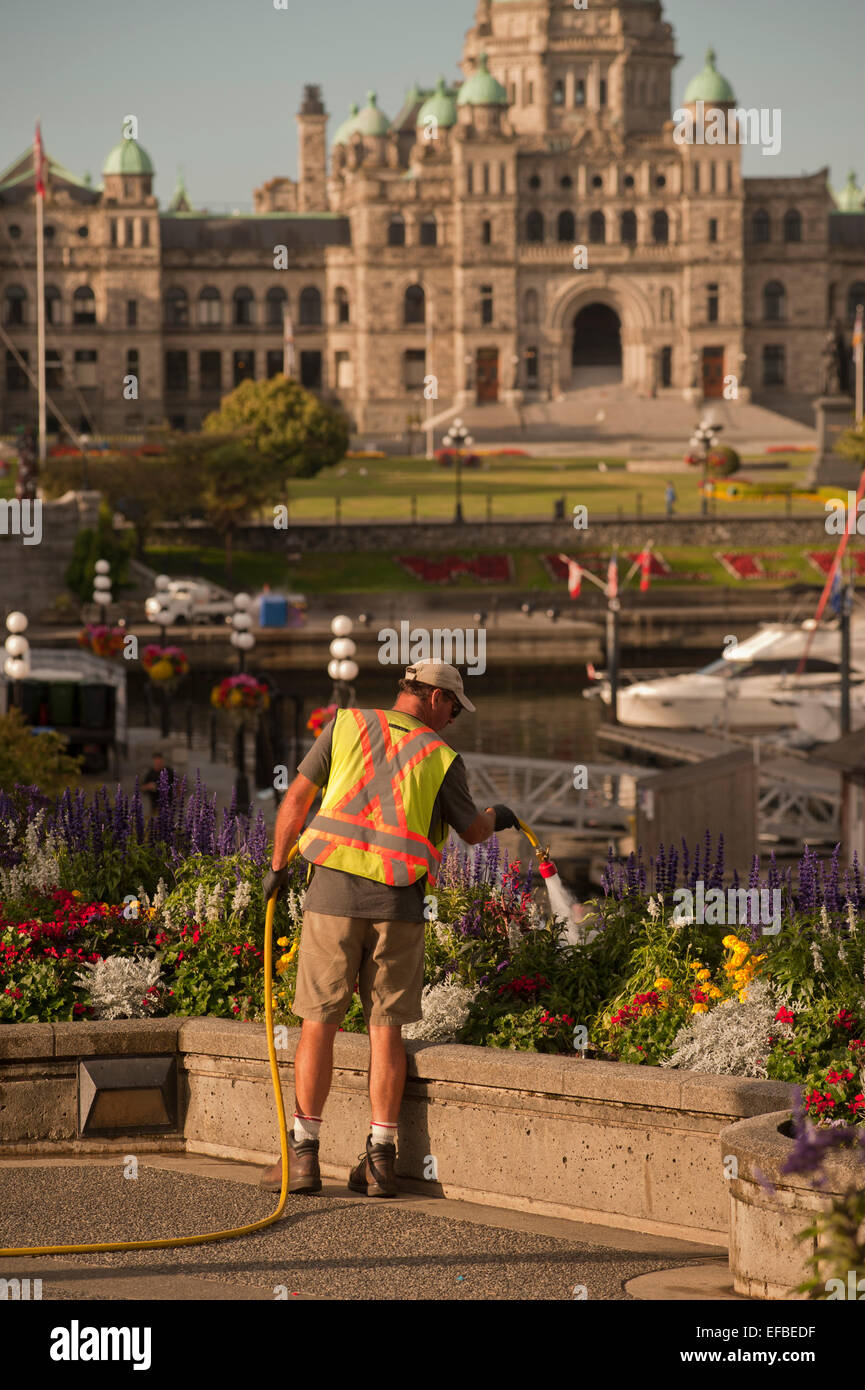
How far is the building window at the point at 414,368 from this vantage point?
11788 cm

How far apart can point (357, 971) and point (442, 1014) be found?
2.32 ft

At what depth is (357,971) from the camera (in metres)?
7.76

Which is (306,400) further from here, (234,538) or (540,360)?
(540,360)

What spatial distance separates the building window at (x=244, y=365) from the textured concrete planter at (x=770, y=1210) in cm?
11839

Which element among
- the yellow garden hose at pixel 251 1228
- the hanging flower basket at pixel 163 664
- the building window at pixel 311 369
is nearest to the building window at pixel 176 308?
the building window at pixel 311 369

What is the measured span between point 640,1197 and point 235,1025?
200 cm

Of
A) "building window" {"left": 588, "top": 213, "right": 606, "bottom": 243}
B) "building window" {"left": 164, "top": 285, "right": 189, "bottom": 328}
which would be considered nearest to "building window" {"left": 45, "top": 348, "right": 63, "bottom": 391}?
"building window" {"left": 164, "top": 285, "right": 189, "bottom": 328}

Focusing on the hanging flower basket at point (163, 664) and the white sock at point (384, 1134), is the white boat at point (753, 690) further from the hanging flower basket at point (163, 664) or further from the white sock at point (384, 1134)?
the white sock at point (384, 1134)

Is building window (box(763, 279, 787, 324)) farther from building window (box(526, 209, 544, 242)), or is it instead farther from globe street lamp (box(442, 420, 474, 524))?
globe street lamp (box(442, 420, 474, 524))

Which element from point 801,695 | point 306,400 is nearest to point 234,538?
point 306,400

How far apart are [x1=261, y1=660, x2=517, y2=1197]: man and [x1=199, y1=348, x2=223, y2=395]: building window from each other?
116 meters

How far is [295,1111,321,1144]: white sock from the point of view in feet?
25.4

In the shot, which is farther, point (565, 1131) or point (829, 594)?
point (829, 594)

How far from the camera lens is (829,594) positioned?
158 ft
